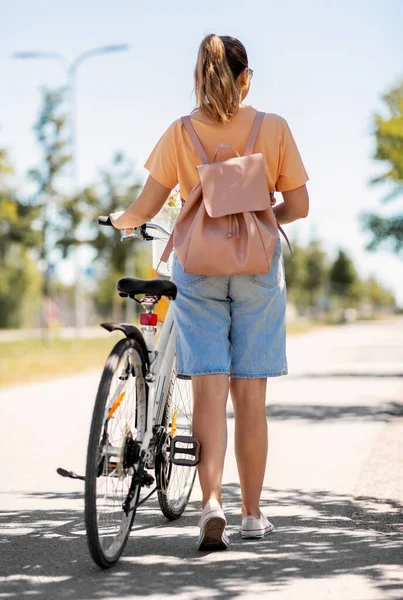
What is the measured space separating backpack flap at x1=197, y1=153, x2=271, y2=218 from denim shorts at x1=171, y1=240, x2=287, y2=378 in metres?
0.25

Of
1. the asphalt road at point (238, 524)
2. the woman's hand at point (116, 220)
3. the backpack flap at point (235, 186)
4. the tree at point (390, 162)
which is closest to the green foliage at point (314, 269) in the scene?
the tree at point (390, 162)

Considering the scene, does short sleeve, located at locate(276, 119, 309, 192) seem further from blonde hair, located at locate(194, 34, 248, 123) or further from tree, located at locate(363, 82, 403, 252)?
tree, located at locate(363, 82, 403, 252)

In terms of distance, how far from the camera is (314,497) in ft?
18.3

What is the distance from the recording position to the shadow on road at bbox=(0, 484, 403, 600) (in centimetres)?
363

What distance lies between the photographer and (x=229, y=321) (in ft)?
14.2

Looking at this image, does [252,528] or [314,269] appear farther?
[314,269]

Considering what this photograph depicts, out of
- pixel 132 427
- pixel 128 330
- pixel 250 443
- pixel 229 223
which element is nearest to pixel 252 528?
pixel 250 443

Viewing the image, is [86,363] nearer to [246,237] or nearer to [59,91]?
[246,237]

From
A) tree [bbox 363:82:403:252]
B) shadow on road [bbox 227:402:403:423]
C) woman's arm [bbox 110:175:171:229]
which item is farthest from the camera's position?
tree [bbox 363:82:403:252]

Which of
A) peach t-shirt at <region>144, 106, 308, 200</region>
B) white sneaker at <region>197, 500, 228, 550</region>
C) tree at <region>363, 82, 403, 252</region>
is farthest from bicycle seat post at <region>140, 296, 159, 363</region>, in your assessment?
tree at <region>363, 82, 403, 252</region>

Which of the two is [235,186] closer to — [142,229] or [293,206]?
[293,206]

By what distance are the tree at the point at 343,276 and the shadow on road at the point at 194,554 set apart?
367ft

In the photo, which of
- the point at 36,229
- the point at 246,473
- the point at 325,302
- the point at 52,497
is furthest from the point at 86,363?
the point at 325,302

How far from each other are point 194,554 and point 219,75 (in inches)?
73.8
